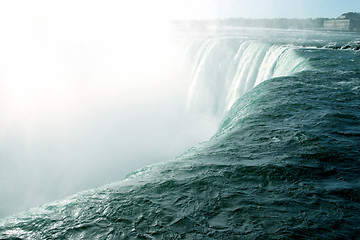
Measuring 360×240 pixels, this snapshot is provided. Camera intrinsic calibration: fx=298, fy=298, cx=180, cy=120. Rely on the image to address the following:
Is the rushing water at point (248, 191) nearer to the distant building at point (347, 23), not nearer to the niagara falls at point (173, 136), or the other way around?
the niagara falls at point (173, 136)

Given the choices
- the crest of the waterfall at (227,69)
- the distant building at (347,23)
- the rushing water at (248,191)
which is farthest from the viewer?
the distant building at (347,23)

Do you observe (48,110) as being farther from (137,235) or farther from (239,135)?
(137,235)

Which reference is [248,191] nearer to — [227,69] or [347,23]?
[227,69]

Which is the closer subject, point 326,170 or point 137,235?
point 137,235

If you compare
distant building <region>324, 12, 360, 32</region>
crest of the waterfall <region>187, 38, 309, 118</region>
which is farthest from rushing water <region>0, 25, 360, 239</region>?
distant building <region>324, 12, 360, 32</region>

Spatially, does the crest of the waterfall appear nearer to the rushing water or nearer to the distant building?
the rushing water

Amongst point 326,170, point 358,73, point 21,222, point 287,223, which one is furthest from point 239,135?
point 358,73

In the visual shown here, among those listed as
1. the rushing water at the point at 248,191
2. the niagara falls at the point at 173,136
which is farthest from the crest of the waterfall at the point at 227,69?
the rushing water at the point at 248,191
